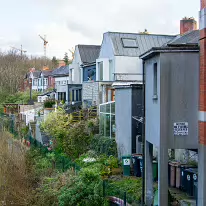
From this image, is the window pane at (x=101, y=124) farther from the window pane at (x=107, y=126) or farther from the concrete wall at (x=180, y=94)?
the concrete wall at (x=180, y=94)

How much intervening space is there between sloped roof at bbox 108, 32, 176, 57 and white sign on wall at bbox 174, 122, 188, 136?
19.3 m

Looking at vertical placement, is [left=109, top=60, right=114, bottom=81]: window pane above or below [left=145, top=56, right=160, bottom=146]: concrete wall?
above

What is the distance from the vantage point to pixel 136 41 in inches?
1240

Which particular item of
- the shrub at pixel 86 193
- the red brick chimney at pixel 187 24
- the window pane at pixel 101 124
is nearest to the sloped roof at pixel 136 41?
the red brick chimney at pixel 187 24

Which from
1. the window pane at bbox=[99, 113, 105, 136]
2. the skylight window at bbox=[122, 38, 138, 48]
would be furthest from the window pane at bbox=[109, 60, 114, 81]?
the window pane at bbox=[99, 113, 105, 136]

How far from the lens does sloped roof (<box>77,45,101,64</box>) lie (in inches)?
1578

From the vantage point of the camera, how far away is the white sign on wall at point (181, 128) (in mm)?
11164

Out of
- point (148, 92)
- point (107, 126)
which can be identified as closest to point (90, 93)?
point (107, 126)

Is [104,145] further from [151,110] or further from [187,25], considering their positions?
[187,25]

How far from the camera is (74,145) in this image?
2389cm

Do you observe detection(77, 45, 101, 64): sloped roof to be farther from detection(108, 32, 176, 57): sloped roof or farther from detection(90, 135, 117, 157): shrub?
detection(90, 135, 117, 157): shrub

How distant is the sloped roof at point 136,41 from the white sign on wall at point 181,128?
19.3m

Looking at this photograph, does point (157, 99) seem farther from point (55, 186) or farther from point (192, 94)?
point (55, 186)

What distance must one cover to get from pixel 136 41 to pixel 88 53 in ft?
35.0
